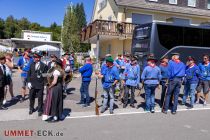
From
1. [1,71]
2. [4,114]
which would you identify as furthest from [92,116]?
[1,71]

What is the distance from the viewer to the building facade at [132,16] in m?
22.6

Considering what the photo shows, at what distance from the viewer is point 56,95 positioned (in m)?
7.18

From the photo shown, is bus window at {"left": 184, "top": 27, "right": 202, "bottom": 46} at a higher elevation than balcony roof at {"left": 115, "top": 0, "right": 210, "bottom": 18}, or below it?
below

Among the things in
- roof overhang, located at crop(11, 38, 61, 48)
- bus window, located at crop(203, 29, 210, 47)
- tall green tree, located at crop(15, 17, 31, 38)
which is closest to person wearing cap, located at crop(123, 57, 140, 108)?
bus window, located at crop(203, 29, 210, 47)

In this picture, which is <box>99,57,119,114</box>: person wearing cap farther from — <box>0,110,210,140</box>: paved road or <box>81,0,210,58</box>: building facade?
<box>81,0,210,58</box>: building facade

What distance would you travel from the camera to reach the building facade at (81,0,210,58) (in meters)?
22.6

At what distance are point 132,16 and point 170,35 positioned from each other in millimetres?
10769

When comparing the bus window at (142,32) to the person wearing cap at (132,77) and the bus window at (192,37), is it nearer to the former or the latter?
the bus window at (192,37)

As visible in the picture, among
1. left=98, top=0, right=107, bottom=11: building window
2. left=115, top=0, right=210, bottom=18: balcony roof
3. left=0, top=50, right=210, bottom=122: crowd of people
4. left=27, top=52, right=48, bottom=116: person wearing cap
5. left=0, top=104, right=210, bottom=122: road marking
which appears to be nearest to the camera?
left=0, top=50, right=210, bottom=122: crowd of people

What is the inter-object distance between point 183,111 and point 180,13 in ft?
61.5

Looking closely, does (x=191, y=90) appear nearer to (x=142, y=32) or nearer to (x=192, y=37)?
(x=142, y=32)

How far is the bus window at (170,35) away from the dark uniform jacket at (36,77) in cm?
789

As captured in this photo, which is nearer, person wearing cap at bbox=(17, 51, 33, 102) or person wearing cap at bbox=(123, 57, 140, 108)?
person wearing cap at bbox=(123, 57, 140, 108)

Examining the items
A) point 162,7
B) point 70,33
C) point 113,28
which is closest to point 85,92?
point 113,28
